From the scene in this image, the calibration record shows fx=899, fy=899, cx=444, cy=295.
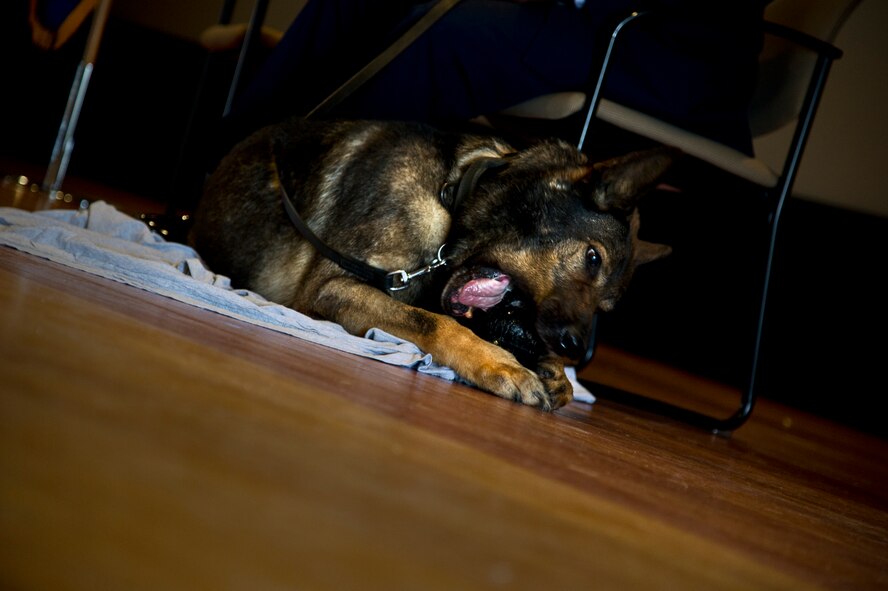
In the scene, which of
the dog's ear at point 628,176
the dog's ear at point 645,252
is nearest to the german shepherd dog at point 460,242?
the dog's ear at point 628,176

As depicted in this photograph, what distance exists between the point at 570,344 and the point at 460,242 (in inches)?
15.4

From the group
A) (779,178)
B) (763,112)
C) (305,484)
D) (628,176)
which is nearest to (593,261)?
(628,176)

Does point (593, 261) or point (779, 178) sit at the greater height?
point (779, 178)

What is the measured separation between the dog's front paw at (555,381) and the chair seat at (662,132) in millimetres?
720

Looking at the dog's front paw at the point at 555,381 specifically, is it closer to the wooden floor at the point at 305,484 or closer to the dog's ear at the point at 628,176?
the wooden floor at the point at 305,484

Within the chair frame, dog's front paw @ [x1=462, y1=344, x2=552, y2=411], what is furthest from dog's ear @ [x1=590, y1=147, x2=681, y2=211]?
dog's front paw @ [x1=462, y1=344, x2=552, y2=411]

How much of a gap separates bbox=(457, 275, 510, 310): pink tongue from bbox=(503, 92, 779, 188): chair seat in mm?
598

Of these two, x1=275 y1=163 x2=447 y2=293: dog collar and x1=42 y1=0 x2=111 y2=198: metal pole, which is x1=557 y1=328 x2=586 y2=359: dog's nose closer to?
x1=275 y1=163 x2=447 y2=293: dog collar

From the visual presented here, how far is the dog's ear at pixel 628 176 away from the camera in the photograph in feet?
6.89

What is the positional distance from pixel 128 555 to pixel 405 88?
260 cm

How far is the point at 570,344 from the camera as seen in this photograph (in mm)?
1988

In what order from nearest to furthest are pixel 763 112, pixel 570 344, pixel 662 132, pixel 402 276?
pixel 570 344, pixel 402 276, pixel 662 132, pixel 763 112

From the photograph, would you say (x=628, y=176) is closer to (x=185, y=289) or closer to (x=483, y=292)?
(x=483, y=292)

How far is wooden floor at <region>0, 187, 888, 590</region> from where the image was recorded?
1.44 feet
